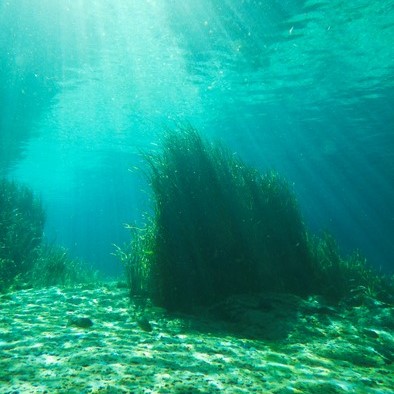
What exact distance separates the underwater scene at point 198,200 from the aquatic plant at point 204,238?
39mm

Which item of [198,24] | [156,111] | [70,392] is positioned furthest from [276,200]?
[156,111]

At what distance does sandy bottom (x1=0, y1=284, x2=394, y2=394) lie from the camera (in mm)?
2801

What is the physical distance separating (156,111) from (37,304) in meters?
19.8

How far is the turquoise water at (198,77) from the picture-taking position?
44.3 feet

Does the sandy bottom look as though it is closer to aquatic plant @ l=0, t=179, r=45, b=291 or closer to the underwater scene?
the underwater scene

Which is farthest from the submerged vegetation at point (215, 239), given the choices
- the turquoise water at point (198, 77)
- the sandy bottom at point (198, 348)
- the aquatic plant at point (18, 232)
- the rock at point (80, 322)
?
the aquatic plant at point (18, 232)

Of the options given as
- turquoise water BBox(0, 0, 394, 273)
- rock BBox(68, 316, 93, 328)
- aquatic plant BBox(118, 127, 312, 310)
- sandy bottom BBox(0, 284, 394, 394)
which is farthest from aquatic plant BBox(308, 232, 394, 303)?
rock BBox(68, 316, 93, 328)

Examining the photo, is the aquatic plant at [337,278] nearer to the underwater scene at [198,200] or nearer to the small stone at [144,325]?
the underwater scene at [198,200]

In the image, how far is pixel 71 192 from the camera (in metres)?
58.8

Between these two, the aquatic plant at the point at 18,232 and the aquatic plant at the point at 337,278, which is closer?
the aquatic plant at the point at 337,278

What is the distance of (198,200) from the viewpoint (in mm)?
6578

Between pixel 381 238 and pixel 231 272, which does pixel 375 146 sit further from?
pixel 381 238

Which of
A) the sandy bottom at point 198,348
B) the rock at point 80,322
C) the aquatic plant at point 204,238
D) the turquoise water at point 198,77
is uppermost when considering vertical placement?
the turquoise water at point 198,77

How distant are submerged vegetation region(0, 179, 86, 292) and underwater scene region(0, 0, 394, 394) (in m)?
0.09
